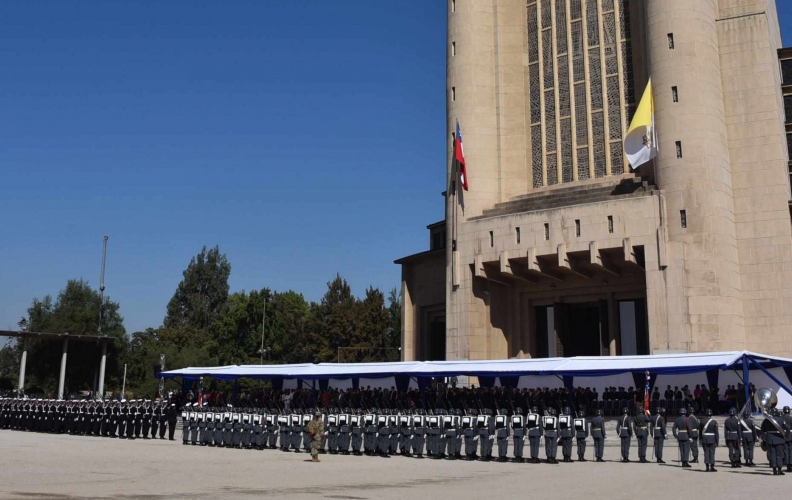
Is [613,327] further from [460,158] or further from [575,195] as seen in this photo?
[460,158]

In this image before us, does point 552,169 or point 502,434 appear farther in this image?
point 552,169

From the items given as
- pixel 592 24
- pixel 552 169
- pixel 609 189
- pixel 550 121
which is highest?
pixel 592 24

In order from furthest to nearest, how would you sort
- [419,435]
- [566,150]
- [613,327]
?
1. [566,150]
2. [613,327]
3. [419,435]

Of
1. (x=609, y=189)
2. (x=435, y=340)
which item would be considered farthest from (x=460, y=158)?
(x=435, y=340)

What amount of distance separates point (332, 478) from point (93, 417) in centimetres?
1924

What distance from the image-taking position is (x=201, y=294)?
270ft

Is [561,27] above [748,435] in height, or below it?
above

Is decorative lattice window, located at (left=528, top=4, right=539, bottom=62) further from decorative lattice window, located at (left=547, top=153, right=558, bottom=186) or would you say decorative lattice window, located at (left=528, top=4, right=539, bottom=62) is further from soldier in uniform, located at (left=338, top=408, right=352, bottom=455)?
soldier in uniform, located at (left=338, top=408, right=352, bottom=455)

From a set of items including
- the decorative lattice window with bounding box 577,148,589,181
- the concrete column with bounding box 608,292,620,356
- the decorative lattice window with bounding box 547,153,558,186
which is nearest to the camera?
the concrete column with bounding box 608,292,620,356

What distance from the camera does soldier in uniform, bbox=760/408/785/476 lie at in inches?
667

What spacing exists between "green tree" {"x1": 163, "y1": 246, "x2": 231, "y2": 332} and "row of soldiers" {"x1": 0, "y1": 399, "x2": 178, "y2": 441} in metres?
44.6

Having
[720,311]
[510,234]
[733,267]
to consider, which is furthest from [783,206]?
[510,234]

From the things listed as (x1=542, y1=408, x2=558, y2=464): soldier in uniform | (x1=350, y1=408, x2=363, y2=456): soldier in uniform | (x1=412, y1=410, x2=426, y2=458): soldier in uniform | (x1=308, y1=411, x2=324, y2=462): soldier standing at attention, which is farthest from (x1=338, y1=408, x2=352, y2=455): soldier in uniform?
(x1=542, y1=408, x2=558, y2=464): soldier in uniform

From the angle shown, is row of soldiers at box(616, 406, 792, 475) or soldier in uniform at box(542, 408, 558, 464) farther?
soldier in uniform at box(542, 408, 558, 464)
